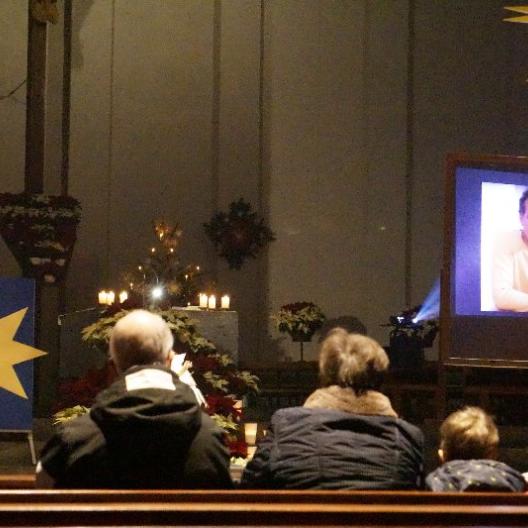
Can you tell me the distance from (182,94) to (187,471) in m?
7.69

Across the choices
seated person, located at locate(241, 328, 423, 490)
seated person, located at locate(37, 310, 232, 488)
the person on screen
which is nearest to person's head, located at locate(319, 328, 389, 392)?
seated person, located at locate(241, 328, 423, 490)

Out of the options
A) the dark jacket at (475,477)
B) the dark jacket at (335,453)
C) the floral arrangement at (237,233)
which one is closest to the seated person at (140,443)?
the dark jacket at (335,453)

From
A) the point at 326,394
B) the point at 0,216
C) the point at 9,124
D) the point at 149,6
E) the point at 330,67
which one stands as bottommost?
the point at 326,394

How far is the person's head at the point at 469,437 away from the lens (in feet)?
7.45

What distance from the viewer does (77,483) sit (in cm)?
210

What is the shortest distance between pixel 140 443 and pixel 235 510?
0.36m

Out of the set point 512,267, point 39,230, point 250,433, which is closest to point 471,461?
point 250,433

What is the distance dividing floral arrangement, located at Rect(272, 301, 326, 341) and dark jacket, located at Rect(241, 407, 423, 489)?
619 cm

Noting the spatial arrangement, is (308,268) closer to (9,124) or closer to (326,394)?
(9,124)

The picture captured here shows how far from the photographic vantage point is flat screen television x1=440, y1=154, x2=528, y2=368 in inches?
185

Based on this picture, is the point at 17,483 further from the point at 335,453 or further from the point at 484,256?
the point at 484,256

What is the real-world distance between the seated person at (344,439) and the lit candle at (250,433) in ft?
4.19

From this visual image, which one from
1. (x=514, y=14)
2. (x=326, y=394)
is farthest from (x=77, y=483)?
(x=514, y=14)

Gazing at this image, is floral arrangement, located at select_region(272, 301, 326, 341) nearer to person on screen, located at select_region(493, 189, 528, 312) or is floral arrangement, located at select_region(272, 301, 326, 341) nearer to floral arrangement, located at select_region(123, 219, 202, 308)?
floral arrangement, located at select_region(123, 219, 202, 308)
